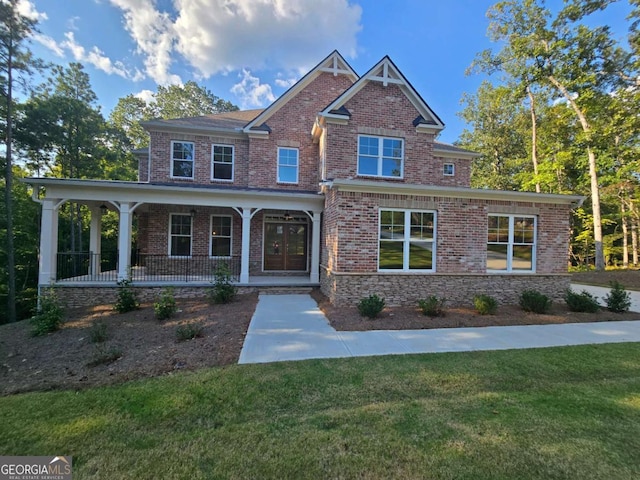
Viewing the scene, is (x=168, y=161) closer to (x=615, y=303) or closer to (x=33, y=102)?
(x=33, y=102)

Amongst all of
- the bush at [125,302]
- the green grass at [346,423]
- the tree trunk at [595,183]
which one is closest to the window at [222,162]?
the bush at [125,302]

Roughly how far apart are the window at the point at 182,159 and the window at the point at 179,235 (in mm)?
1769

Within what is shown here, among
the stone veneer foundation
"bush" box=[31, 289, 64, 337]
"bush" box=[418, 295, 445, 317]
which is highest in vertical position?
the stone veneer foundation

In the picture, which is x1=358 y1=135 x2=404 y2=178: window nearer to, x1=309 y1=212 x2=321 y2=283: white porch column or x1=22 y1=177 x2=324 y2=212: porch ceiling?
x1=22 y1=177 x2=324 y2=212: porch ceiling

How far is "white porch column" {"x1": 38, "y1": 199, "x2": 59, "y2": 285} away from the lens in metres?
8.73

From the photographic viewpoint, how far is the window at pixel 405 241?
8469 mm

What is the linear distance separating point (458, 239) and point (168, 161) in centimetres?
1143

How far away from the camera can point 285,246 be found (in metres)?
12.7

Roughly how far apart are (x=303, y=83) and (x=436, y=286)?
33.3ft

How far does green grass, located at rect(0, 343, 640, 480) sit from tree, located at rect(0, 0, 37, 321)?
15.5 metres

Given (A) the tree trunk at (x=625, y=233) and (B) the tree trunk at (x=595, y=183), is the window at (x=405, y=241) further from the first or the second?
(A) the tree trunk at (x=625, y=233)

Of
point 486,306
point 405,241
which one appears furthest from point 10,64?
point 486,306

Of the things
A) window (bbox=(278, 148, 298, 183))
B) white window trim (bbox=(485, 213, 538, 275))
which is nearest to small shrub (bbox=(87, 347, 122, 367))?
window (bbox=(278, 148, 298, 183))

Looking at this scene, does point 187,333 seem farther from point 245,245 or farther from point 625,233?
point 625,233
